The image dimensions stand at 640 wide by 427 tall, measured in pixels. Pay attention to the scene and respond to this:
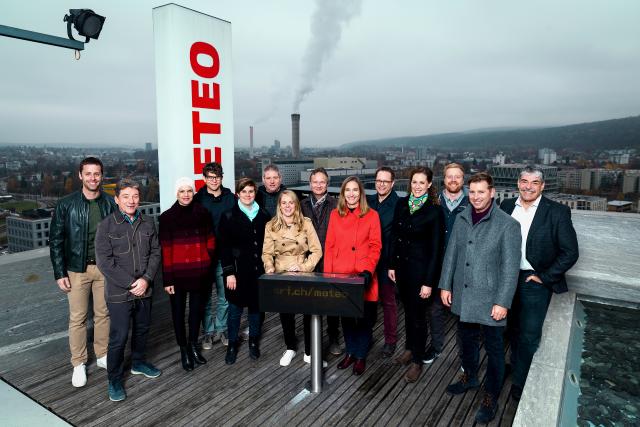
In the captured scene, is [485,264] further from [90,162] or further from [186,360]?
[90,162]

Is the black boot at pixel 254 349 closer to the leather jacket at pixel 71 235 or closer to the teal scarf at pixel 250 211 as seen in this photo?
the teal scarf at pixel 250 211

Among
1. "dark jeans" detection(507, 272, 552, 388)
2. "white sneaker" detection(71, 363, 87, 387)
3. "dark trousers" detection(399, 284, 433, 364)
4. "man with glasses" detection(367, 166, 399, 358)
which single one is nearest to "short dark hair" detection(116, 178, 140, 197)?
"white sneaker" detection(71, 363, 87, 387)

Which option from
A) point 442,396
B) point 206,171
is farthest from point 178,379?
point 442,396

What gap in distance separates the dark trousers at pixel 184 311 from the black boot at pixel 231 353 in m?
0.30

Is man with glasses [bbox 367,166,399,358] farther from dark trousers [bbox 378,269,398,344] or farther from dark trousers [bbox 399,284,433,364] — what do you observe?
dark trousers [bbox 399,284,433,364]

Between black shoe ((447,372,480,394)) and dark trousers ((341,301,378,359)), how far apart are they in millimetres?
691

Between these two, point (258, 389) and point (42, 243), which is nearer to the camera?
point (258, 389)

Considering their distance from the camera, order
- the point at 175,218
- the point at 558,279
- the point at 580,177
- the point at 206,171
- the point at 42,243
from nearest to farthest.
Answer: the point at 558,279
the point at 175,218
the point at 206,171
the point at 42,243
the point at 580,177

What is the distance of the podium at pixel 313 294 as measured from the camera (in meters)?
2.46

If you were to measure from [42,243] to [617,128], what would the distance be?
6981cm

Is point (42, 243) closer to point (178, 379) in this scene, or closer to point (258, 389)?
point (178, 379)

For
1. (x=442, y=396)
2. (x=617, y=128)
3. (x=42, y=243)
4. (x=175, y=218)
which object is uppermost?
(x=617, y=128)

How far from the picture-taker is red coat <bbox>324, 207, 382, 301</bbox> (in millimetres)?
2992

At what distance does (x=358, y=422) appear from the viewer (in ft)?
8.38
